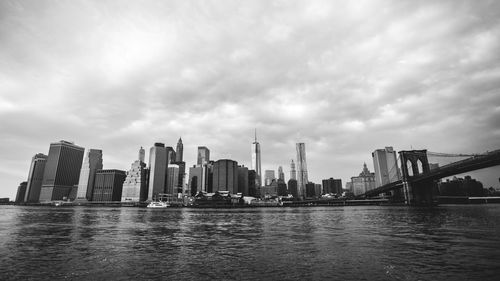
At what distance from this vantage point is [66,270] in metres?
17.2

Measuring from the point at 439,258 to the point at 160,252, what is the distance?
20.4 meters

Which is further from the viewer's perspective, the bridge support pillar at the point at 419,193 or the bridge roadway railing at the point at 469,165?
the bridge support pillar at the point at 419,193

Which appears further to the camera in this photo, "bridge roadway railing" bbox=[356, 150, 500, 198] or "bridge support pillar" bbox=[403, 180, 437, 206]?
"bridge support pillar" bbox=[403, 180, 437, 206]

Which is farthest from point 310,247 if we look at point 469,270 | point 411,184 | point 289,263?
point 411,184

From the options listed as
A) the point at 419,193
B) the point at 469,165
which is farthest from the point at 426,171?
the point at 469,165

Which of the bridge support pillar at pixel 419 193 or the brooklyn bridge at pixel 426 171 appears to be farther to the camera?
the bridge support pillar at pixel 419 193

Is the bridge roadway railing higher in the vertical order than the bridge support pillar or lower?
higher

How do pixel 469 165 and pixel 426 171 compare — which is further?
pixel 426 171

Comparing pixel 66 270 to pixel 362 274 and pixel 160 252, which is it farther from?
pixel 362 274

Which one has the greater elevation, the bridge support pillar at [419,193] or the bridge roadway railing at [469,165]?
the bridge roadway railing at [469,165]

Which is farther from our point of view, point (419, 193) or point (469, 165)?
point (419, 193)

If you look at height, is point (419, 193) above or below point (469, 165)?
below

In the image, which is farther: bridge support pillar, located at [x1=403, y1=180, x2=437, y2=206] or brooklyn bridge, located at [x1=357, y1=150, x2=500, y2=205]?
bridge support pillar, located at [x1=403, y1=180, x2=437, y2=206]

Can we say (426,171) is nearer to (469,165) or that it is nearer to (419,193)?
(419,193)
